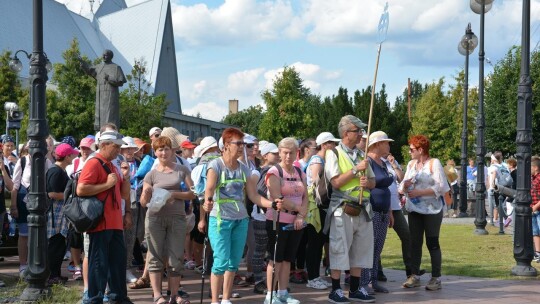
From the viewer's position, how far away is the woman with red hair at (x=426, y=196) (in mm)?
9391

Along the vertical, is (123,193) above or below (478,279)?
above

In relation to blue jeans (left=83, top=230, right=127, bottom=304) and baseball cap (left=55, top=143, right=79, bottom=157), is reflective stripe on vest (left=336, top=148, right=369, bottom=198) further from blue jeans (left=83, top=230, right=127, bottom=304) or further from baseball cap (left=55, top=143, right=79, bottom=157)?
baseball cap (left=55, top=143, right=79, bottom=157)

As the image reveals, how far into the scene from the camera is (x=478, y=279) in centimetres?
1061

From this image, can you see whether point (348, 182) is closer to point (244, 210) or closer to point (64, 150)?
point (244, 210)

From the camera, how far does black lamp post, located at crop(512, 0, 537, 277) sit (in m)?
11.1

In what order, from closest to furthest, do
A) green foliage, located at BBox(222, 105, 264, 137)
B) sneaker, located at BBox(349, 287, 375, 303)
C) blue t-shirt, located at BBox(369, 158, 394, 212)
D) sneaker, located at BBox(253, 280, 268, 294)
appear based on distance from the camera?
sneaker, located at BBox(349, 287, 375, 303) → blue t-shirt, located at BBox(369, 158, 394, 212) → sneaker, located at BBox(253, 280, 268, 294) → green foliage, located at BBox(222, 105, 264, 137)

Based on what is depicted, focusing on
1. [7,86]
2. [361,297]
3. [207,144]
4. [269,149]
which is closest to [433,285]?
[361,297]

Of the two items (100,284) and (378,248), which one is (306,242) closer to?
(378,248)

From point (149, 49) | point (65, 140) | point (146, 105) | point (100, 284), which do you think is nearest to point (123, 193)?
point (100, 284)

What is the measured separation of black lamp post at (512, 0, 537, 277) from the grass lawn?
0.45 m

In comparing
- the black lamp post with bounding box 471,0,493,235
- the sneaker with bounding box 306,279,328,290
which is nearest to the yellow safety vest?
the sneaker with bounding box 306,279,328,290

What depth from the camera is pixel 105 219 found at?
25.0ft

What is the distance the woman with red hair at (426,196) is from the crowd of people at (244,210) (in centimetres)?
1

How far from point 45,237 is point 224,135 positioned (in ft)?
8.67
